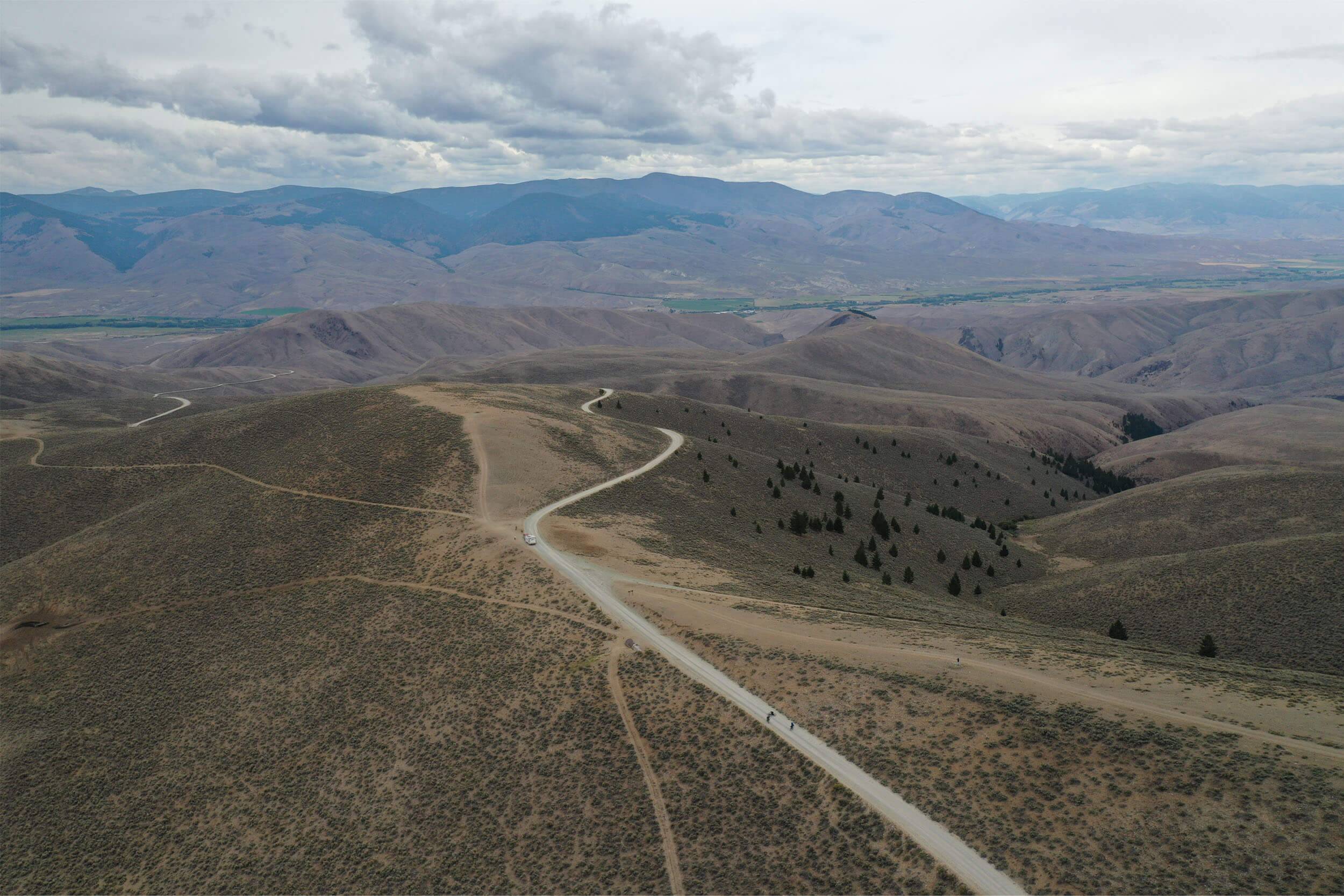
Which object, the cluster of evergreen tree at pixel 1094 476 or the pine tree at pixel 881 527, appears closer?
the pine tree at pixel 881 527

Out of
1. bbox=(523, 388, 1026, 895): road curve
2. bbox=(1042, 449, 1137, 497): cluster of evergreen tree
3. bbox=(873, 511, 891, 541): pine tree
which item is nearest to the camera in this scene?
bbox=(523, 388, 1026, 895): road curve

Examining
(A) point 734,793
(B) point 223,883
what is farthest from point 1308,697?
(B) point 223,883

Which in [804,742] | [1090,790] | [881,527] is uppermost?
[1090,790]

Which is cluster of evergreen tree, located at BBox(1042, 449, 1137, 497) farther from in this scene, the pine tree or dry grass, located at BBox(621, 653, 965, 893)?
dry grass, located at BBox(621, 653, 965, 893)

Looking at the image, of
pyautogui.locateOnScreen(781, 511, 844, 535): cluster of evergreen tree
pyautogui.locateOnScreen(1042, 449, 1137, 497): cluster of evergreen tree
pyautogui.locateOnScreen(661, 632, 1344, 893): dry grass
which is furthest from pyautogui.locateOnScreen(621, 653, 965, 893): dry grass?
pyautogui.locateOnScreen(1042, 449, 1137, 497): cluster of evergreen tree

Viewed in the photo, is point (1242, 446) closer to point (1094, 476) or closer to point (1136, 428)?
point (1094, 476)

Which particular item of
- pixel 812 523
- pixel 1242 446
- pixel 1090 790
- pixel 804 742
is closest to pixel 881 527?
pixel 812 523

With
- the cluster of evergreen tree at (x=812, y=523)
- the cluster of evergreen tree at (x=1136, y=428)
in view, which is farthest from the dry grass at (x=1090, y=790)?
the cluster of evergreen tree at (x=1136, y=428)

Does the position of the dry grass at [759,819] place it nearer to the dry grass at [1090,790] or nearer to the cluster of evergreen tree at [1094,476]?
the dry grass at [1090,790]

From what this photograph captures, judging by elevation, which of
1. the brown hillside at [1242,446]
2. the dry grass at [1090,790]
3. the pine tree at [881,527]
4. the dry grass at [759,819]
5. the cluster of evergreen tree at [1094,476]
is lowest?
the cluster of evergreen tree at [1094,476]

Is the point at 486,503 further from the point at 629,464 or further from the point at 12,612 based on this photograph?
the point at 12,612
